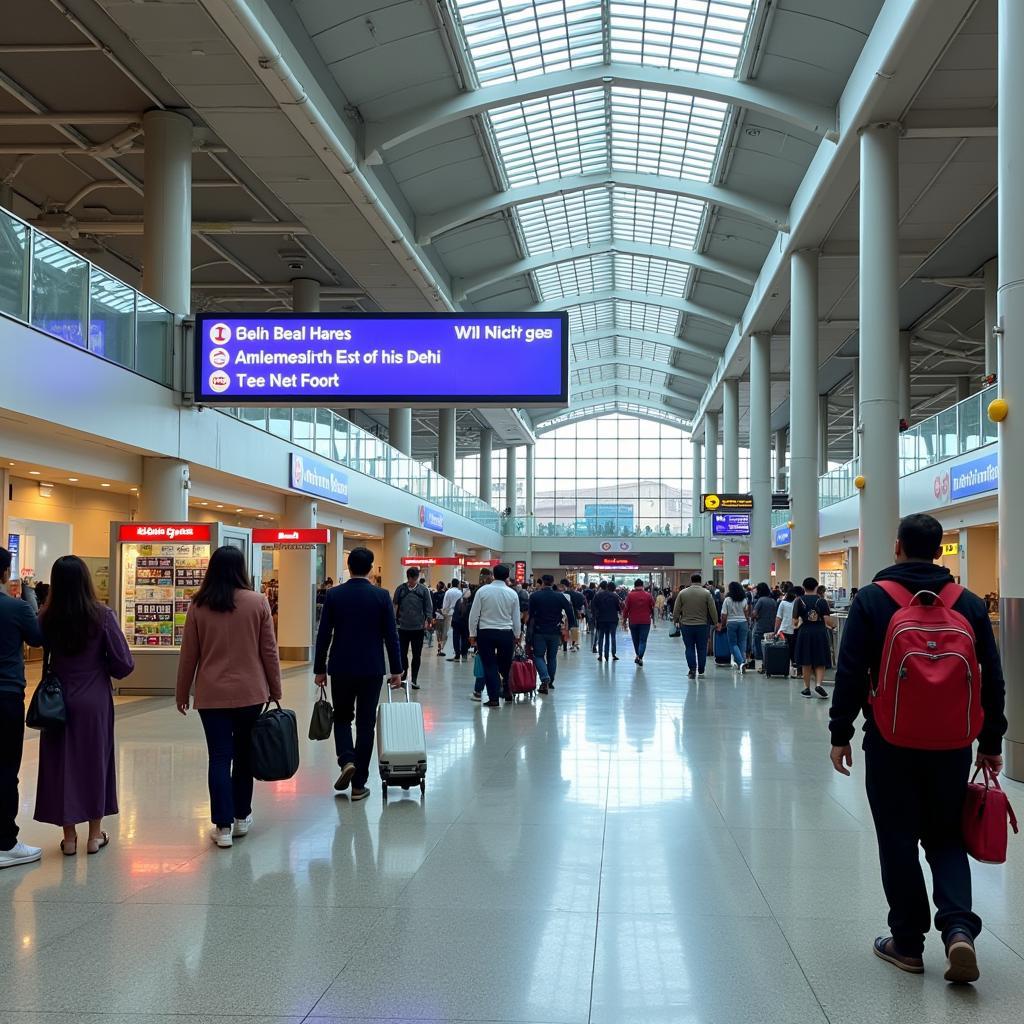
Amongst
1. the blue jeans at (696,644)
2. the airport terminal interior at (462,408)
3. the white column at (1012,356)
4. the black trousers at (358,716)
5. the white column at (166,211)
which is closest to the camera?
the airport terminal interior at (462,408)

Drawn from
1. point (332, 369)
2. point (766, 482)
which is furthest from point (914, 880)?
point (766, 482)

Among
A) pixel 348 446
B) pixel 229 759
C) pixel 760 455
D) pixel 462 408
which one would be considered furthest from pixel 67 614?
pixel 760 455

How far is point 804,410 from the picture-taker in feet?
78.3

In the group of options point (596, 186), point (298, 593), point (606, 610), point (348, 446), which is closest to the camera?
point (606, 610)

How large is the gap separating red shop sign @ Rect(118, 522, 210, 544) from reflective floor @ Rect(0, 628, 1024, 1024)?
5920mm

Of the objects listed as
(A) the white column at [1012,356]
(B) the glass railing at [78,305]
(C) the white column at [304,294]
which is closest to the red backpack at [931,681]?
(A) the white column at [1012,356]

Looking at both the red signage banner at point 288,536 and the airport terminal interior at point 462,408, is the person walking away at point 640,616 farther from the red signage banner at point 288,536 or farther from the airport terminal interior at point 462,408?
the red signage banner at point 288,536

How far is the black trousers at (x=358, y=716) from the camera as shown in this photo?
7.53m

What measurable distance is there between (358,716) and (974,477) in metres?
15.4

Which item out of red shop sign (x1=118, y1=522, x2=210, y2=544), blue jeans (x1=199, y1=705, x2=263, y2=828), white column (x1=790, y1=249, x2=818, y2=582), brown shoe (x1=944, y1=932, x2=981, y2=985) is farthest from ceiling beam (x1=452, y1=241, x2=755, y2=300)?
brown shoe (x1=944, y1=932, x2=981, y2=985)

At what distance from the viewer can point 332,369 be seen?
12.0 metres

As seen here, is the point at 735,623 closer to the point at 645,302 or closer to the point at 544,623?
the point at 544,623

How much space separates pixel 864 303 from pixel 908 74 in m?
3.32

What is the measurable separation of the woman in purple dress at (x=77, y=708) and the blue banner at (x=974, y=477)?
16.1 m
